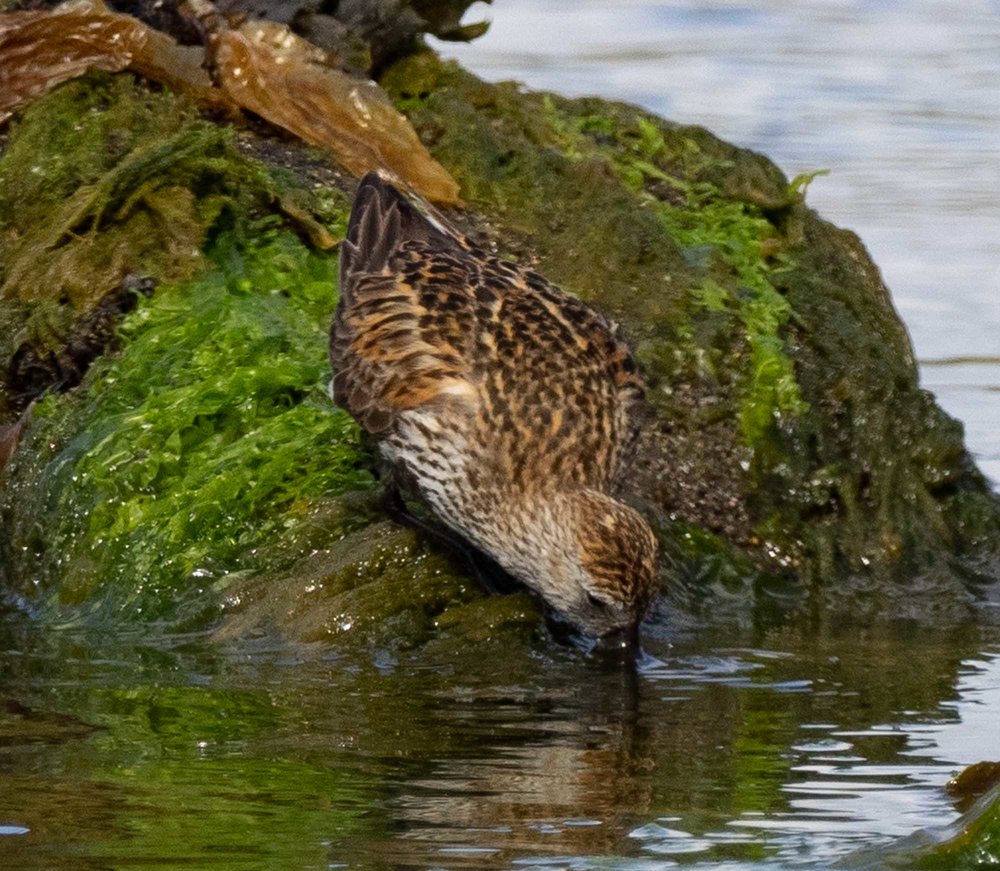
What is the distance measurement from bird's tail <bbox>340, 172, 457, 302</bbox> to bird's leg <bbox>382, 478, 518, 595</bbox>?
77 centimetres

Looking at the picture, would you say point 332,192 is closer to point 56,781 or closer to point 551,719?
point 551,719

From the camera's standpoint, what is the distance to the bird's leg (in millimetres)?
6680

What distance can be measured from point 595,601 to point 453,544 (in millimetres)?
631

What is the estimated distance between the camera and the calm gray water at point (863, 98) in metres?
11.0

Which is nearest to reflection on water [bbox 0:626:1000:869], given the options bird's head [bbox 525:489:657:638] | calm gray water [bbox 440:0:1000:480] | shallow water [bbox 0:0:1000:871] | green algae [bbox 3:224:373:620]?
shallow water [bbox 0:0:1000:871]

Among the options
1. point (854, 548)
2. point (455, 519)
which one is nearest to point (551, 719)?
point (455, 519)

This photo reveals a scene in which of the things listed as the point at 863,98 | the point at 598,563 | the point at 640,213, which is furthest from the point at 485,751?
the point at 863,98

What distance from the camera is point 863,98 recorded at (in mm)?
14289

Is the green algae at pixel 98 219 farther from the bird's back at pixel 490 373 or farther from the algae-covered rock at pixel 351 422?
the bird's back at pixel 490 373

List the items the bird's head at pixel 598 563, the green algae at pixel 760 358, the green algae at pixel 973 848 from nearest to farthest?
1. the green algae at pixel 973 848
2. the bird's head at pixel 598 563
3. the green algae at pixel 760 358

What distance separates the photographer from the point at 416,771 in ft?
17.1

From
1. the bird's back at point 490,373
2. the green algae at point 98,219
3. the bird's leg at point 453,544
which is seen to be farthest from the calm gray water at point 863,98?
the green algae at point 98,219

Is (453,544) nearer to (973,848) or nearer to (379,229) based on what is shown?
(379,229)

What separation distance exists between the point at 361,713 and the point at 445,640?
26.9 inches
